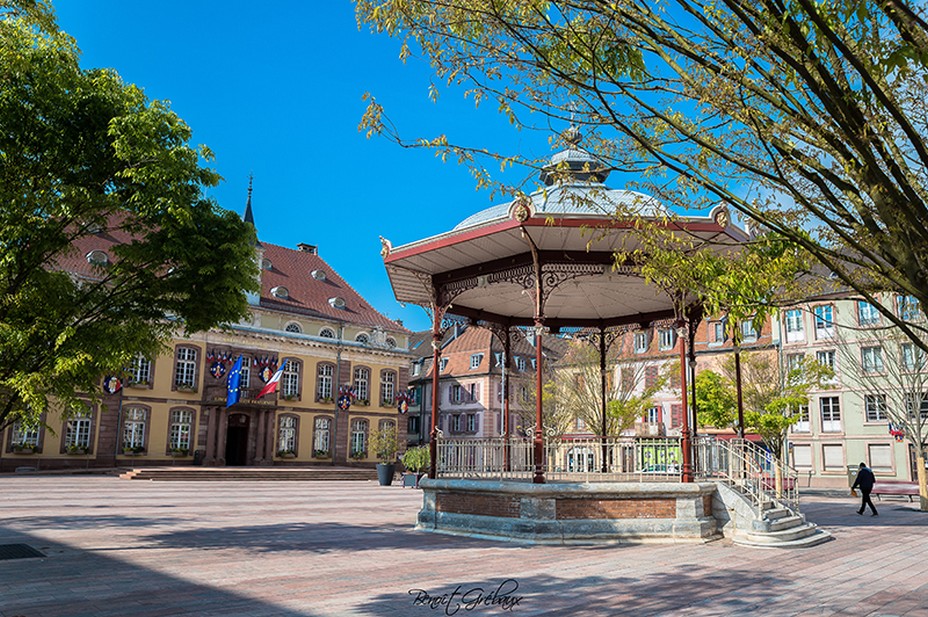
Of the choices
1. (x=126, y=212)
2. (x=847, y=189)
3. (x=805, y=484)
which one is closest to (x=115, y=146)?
(x=126, y=212)

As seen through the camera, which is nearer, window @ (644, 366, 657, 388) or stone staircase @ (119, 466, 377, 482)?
stone staircase @ (119, 466, 377, 482)

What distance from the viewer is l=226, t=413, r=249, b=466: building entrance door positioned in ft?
140

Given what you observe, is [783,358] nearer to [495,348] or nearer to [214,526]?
[495,348]

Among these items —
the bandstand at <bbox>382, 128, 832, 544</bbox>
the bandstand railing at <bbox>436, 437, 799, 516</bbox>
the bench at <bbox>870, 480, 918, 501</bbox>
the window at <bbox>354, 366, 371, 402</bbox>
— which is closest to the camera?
the bandstand at <bbox>382, 128, 832, 544</bbox>

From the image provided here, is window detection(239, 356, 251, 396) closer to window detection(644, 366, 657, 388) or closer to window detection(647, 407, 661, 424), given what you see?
window detection(644, 366, 657, 388)

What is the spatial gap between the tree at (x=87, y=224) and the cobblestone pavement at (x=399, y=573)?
2.58 meters

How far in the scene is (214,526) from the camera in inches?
527

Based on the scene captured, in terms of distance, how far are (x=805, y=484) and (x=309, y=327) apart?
104 feet

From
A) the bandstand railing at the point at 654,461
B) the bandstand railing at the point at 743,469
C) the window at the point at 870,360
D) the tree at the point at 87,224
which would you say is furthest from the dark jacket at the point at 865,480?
the tree at the point at 87,224

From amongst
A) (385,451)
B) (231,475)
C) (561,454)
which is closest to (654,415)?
(385,451)

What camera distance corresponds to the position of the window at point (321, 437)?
45.4 m

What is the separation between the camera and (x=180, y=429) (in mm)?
40156

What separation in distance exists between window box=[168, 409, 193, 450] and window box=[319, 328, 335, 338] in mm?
9812

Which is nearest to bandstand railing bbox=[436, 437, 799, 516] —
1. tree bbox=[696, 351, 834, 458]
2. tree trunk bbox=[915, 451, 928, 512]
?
tree trunk bbox=[915, 451, 928, 512]
